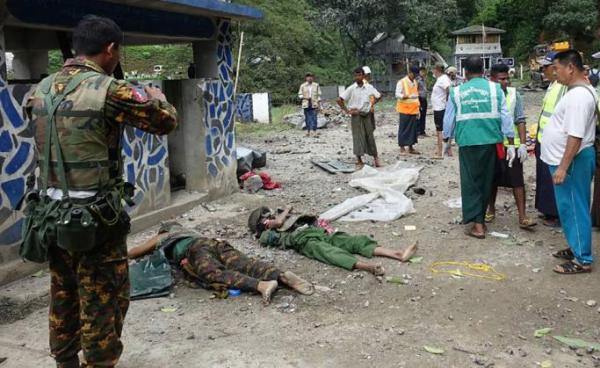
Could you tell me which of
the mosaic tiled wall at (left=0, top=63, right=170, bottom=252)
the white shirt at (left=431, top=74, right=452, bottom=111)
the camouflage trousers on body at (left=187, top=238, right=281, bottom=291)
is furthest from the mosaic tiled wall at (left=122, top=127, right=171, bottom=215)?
the white shirt at (left=431, top=74, right=452, bottom=111)

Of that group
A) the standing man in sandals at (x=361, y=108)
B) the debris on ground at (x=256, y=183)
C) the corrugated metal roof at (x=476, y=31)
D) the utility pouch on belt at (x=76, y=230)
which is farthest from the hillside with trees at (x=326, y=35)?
the utility pouch on belt at (x=76, y=230)

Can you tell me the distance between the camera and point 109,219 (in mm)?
2842

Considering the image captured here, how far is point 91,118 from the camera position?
2.75 m

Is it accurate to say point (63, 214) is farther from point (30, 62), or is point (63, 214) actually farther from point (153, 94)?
point (30, 62)

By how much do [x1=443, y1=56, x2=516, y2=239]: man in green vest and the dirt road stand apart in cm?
45

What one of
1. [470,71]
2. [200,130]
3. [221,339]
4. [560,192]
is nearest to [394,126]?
[200,130]

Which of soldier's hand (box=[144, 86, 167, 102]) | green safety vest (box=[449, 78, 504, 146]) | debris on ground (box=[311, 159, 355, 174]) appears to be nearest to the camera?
A: soldier's hand (box=[144, 86, 167, 102])

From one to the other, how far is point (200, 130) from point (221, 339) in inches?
Answer: 183

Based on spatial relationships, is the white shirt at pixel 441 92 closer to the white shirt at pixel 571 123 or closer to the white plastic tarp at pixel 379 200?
the white plastic tarp at pixel 379 200

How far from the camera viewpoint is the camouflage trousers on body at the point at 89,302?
284cm

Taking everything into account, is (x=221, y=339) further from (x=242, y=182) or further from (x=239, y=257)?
(x=242, y=182)

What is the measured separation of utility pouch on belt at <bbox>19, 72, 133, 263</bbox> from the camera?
271 cm

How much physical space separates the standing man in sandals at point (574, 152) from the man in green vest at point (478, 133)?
0.92 metres

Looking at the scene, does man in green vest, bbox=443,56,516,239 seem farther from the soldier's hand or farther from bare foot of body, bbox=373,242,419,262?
the soldier's hand
